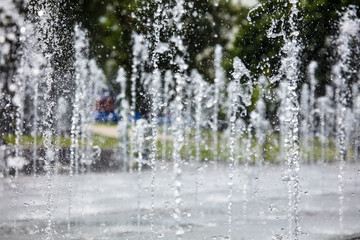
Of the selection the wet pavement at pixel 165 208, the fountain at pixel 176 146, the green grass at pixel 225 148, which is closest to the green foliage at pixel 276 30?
the fountain at pixel 176 146

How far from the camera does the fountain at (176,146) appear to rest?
17.3 feet

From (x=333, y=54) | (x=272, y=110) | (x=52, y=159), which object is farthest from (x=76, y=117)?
(x=333, y=54)

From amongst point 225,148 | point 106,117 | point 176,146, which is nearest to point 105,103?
point 106,117

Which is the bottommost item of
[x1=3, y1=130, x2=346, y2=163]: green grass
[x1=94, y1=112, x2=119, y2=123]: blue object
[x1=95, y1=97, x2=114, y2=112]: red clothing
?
[x1=3, y1=130, x2=346, y2=163]: green grass

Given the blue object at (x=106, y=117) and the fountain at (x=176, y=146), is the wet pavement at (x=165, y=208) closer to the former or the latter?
the fountain at (x=176, y=146)

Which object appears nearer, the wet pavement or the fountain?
the wet pavement

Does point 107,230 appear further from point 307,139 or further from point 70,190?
point 307,139

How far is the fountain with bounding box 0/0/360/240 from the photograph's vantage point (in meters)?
5.27

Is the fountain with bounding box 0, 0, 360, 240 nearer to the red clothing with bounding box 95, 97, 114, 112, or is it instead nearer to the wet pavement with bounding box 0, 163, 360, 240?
the wet pavement with bounding box 0, 163, 360, 240

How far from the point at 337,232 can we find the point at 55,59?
6446 millimetres

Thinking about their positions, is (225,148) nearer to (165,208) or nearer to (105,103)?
(105,103)

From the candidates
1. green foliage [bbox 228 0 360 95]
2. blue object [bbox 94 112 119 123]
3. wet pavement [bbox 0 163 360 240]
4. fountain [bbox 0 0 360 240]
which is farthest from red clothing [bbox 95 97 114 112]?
green foliage [bbox 228 0 360 95]

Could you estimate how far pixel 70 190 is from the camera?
775 cm

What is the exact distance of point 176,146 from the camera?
31.0 ft
